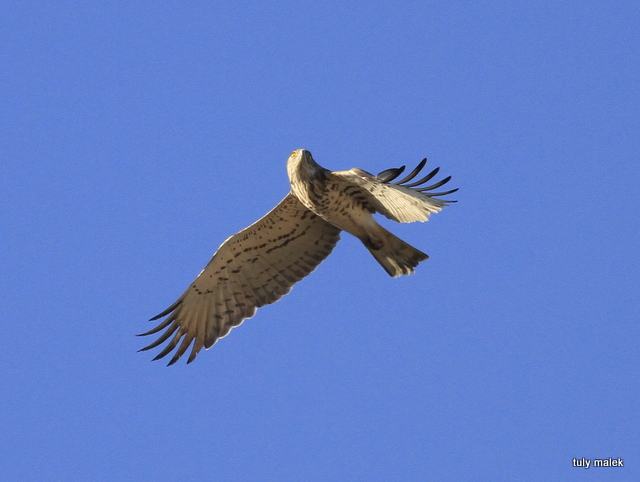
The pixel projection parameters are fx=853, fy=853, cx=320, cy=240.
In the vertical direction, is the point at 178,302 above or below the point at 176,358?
above

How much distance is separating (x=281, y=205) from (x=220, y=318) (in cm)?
173

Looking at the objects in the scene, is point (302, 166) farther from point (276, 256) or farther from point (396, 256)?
point (276, 256)

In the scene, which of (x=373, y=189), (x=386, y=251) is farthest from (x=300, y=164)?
(x=386, y=251)

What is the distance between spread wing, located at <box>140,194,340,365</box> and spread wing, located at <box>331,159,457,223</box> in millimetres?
1478

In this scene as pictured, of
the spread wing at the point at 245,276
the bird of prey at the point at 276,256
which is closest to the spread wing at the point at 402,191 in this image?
the bird of prey at the point at 276,256

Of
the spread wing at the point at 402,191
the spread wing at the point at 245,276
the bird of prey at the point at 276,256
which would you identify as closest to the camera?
the spread wing at the point at 402,191

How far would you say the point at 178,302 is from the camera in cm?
1128

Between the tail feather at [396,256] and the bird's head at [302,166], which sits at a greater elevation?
the bird's head at [302,166]

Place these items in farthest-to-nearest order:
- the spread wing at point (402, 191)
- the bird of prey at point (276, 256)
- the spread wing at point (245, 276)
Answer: the spread wing at point (245, 276) → the bird of prey at point (276, 256) → the spread wing at point (402, 191)

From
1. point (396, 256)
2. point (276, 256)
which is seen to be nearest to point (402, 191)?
point (396, 256)

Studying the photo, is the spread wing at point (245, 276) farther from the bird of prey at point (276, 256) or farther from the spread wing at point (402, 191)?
the spread wing at point (402, 191)

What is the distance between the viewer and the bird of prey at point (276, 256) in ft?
33.4

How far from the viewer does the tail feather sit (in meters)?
10.3

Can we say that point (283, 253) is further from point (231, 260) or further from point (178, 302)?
point (178, 302)
